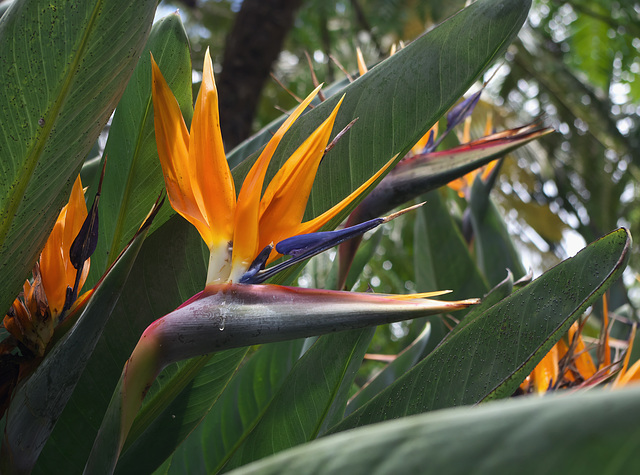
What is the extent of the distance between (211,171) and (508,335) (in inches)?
10.3

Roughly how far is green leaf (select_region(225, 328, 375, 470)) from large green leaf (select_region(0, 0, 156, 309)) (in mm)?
270

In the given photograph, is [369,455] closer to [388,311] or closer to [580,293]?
[388,311]

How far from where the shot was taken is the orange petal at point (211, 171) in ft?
1.38

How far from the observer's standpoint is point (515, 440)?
0.17 meters

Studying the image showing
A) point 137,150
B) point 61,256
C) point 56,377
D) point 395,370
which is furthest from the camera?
point 395,370

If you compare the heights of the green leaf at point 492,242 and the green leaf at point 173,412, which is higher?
the green leaf at point 173,412

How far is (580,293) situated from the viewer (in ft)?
1.47

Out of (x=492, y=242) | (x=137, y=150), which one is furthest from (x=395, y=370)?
(x=137, y=150)

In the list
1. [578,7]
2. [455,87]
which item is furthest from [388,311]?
[578,7]

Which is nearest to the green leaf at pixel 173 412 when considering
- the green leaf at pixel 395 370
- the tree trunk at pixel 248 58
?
the green leaf at pixel 395 370

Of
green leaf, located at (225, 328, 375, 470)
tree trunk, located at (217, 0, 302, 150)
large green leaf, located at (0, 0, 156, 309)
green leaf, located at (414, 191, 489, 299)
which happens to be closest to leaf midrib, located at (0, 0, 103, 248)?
large green leaf, located at (0, 0, 156, 309)

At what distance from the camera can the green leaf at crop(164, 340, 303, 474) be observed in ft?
2.19

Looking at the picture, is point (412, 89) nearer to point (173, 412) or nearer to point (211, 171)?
point (211, 171)

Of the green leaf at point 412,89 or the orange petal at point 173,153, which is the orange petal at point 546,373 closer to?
the green leaf at point 412,89
